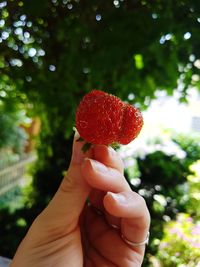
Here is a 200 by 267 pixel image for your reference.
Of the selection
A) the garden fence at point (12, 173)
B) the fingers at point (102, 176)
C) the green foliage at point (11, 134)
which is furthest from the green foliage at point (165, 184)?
the garden fence at point (12, 173)

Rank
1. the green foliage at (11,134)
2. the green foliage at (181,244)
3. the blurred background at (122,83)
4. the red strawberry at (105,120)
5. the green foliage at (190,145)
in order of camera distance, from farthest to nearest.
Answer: the green foliage at (11,134), the green foliage at (190,145), the green foliage at (181,244), the blurred background at (122,83), the red strawberry at (105,120)

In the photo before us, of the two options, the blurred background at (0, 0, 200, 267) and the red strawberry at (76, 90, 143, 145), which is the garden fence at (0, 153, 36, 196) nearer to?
the blurred background at (0, 0, 200, 267)

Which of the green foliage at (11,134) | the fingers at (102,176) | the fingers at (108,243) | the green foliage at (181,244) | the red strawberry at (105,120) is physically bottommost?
the green foliage at (11,134)

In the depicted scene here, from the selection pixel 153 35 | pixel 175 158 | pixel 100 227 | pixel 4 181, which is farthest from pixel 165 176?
pixel 4 181

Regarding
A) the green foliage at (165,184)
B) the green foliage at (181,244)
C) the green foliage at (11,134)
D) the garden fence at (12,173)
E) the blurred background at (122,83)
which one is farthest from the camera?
the garden fence at (12,173)

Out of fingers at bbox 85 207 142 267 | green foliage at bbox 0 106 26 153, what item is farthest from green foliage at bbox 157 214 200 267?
green foliage at bbox 0 106 26 153

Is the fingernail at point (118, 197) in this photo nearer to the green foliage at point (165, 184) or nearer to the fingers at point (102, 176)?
the fingers at point (102, 176)

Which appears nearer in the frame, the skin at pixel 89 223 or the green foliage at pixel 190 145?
the skin at pixel 89 223
